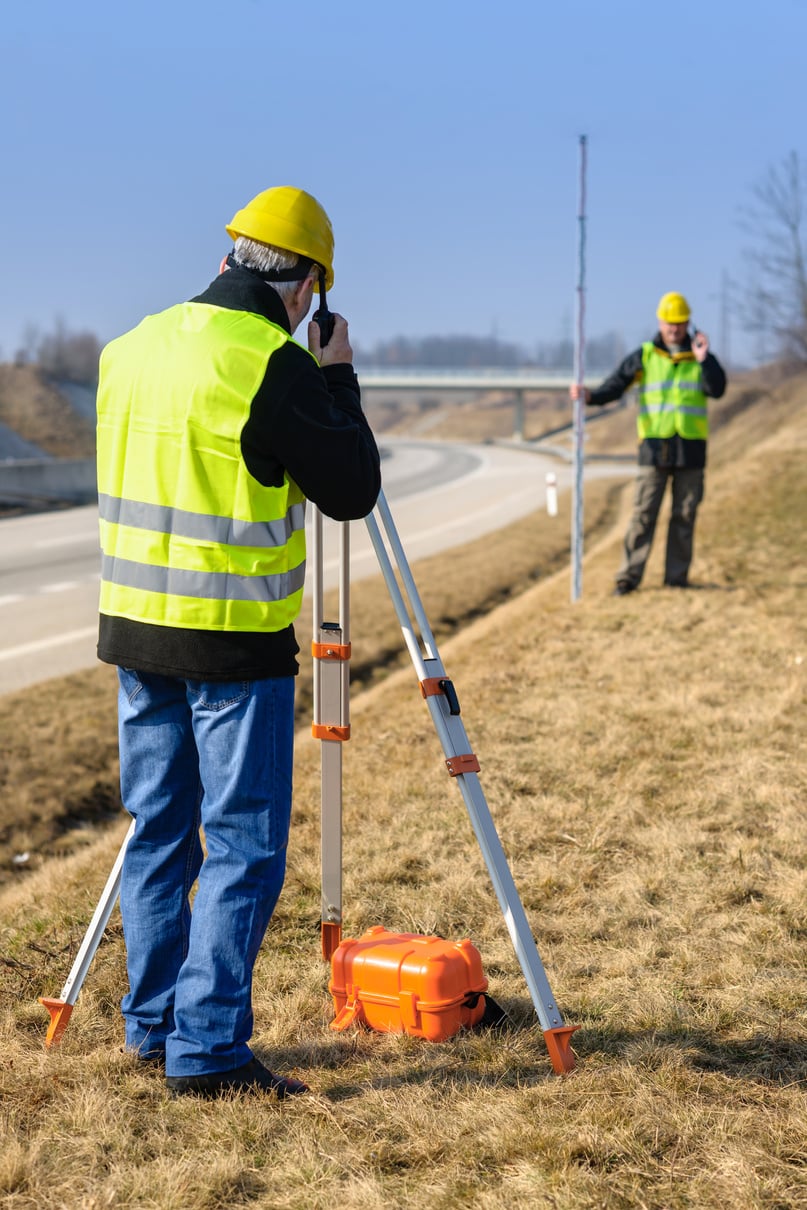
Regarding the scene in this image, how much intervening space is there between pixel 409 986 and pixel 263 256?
A: 1.96 m

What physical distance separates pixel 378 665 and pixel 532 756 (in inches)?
167

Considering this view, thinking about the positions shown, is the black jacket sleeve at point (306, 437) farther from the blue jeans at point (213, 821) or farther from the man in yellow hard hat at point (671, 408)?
the man in yellow hard hat at point (671, 408)

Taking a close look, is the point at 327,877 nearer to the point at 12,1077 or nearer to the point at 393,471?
the point at 12,1077

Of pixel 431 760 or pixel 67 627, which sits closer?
pixel 431 760

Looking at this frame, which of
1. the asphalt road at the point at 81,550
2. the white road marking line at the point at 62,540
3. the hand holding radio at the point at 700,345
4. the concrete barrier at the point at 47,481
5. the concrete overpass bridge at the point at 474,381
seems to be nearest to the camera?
the hand holding radio at the point at 700,345

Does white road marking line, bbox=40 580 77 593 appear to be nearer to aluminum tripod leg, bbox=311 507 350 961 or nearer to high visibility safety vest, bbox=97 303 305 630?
aluminum tripod leg, bbox=311 507 350 961

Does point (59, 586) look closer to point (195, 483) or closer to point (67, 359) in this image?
point (195, 483)

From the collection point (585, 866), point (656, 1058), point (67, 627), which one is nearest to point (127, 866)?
point (656, 1058)

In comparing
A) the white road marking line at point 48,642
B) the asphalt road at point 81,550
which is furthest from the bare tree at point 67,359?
the white road marking line at point 48,642

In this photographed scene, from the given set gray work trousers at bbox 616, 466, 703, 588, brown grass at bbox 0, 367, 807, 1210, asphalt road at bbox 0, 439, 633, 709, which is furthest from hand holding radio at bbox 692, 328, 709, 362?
asphalt road at bbox 0, 439, 633, 709

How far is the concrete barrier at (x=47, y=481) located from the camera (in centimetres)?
2566

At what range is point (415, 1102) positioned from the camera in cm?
284

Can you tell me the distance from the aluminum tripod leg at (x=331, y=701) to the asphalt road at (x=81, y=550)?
517cm

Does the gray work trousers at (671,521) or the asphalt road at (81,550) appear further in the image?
the asphalt road at (81,550)
